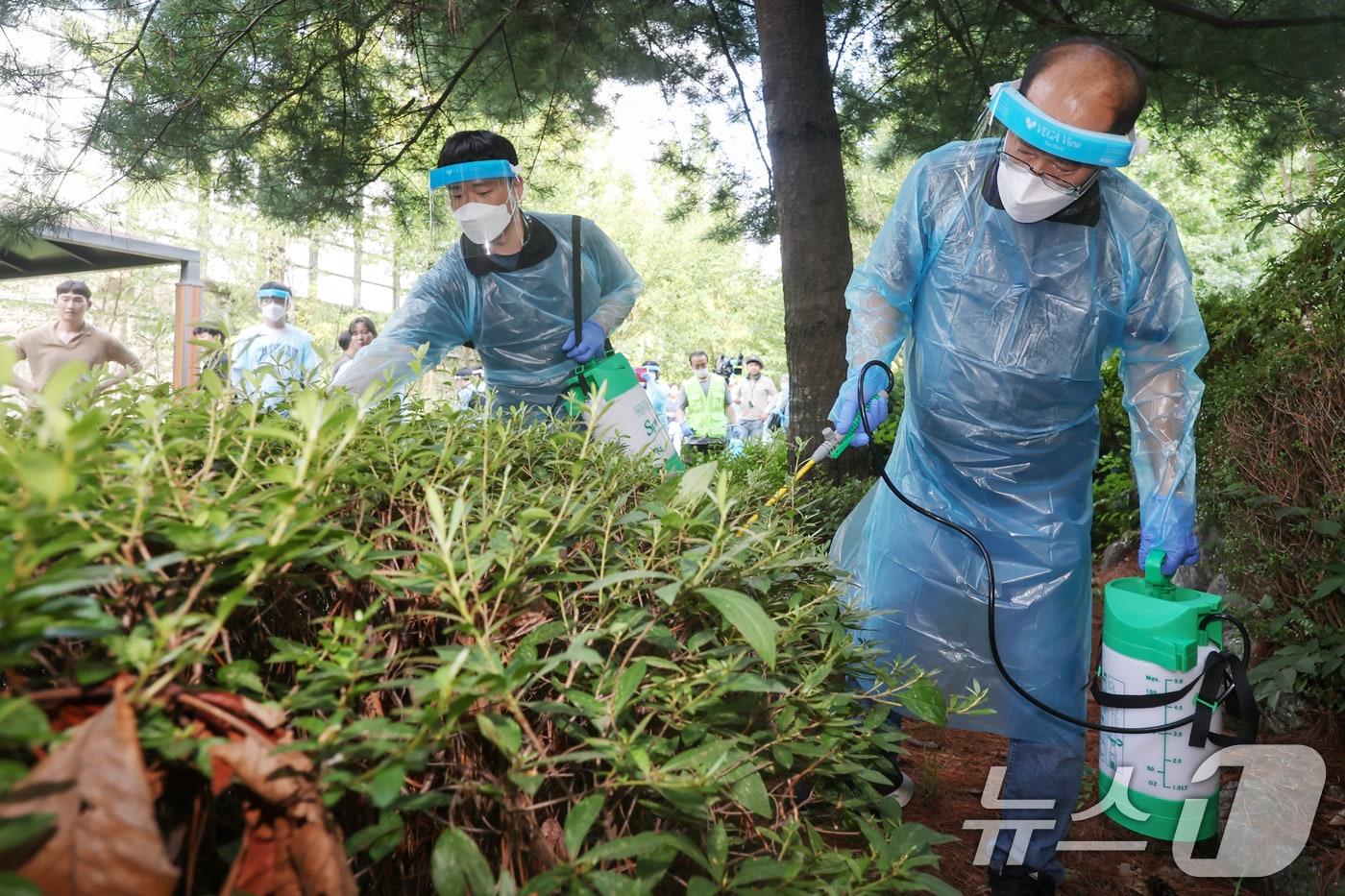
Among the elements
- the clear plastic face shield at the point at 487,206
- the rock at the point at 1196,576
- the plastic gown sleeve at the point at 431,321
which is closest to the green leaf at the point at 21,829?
the plastic gown sleeve at the point at 431,321

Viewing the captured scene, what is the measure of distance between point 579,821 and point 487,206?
3209mm

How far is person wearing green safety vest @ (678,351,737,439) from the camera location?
43.2ft

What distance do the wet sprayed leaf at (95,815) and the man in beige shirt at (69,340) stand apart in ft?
20.8

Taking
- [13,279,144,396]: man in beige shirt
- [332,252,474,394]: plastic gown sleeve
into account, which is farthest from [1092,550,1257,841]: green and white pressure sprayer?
[13,279,144,396]: man in beige shirt

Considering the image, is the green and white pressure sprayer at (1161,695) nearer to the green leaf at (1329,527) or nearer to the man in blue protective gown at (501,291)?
the green leaf at (1329,527)

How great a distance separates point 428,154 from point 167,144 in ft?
5.21

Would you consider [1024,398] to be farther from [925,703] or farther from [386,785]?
[386,785]

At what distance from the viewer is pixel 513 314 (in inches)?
146

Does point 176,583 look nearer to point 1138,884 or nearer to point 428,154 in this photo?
point 1138,884

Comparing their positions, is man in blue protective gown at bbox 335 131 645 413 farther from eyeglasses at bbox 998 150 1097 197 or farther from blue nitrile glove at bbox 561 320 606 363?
eyeglasses at bbox 998 150 1097 197

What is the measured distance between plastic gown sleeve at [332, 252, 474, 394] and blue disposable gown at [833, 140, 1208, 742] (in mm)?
1726

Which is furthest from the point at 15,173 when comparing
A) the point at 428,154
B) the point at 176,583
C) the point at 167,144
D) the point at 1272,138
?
the point at 1272,138

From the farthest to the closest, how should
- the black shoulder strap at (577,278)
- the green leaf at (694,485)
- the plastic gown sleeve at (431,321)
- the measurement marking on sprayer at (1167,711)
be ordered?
the black shoulder strap at (577,278), the plastic gown sleeve at (431,321), the measurement marking on sprayer at (1167,711), the green leaf at (694,485)

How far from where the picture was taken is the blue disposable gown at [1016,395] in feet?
8.19
